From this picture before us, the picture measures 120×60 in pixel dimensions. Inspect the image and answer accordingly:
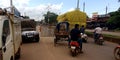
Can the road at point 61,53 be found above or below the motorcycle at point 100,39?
below

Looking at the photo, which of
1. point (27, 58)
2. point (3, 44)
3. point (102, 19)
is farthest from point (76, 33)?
point (102, 19)

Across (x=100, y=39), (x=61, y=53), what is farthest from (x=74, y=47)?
(x=100, y=39)

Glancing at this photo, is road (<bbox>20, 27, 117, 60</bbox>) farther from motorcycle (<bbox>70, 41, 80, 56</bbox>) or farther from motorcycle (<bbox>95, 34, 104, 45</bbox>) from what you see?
motorcycle (<bbox>95, 34, 104, 45</bbox>)

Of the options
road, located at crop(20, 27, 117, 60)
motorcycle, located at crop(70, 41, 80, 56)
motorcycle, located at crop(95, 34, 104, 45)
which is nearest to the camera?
road, located at crop(20, 27, 117, 60)

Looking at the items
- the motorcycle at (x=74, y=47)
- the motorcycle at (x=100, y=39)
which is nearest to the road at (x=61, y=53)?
the motorcycle at (x=74, y=47)

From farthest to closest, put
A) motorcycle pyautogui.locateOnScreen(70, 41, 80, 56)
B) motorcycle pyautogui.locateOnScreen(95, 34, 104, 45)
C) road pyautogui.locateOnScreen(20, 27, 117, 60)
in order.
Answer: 1. motorcycle pyautogui.locateOnScreen(95, 34, 104, 45)
2. motorcycle pyautogui.locateOnScreen(70, 41, 80, 56)
3. road pyautogui.locateOnScreen(20, 27, 117, 60)

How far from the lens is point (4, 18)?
904 centimetres

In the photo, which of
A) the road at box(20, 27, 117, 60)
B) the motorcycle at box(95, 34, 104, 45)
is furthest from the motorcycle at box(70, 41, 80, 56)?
the motorcycle at box(95, 34, 104, 45)

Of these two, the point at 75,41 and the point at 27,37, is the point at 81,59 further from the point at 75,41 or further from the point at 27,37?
the point at 27,37

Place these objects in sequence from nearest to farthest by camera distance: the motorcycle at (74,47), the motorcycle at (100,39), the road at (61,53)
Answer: the road at (61,53)
the motorcycle at (74,47)
the motorcycle at (100,39)

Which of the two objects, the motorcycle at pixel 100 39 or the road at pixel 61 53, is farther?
the motorcycle at pixel 100 39

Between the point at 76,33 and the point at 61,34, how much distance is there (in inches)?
230

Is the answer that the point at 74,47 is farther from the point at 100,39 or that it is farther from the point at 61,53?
the point at 100,39

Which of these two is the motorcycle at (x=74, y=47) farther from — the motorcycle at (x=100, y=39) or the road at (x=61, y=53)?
the motorcycle at (x=100, y=39)
